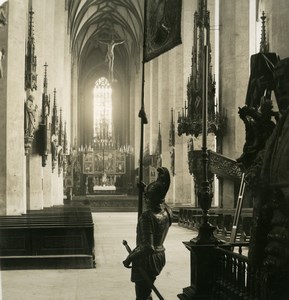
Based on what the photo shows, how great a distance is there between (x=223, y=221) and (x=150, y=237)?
9151mm

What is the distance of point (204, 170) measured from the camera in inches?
227

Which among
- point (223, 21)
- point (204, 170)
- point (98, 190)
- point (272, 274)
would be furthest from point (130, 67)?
point (272, 274)

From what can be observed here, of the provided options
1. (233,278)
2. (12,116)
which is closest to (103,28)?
(12,116)

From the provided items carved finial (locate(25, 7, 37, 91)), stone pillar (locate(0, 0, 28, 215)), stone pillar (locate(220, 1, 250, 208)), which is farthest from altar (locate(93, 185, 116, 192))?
stone pillar (locate(0, 0, 28, 215))

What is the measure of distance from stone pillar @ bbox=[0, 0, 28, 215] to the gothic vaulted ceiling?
23548 millimetres

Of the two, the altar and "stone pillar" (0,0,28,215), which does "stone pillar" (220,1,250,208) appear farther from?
the altar

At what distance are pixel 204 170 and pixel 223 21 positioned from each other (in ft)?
46.3

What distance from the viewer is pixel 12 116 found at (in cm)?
1208

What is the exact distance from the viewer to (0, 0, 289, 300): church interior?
3.58 meters

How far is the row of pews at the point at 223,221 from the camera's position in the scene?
12.6 m

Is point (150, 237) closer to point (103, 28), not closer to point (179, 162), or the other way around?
point (179, 162)

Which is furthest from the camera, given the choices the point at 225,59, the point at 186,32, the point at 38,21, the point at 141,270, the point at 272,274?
the point at 186,32

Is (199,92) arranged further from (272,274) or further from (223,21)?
(272,274)

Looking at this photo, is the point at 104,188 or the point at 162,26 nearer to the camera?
the point at 162,26
